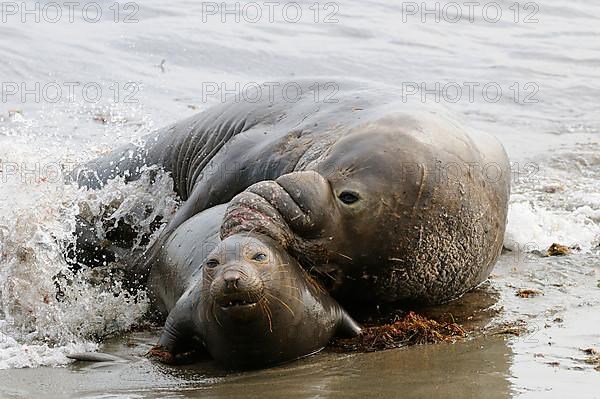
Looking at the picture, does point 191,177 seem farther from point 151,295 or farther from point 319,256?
point 319,256

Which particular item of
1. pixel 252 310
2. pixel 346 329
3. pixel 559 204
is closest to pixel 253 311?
pixel 252 310

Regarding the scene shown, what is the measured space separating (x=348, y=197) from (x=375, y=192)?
14cm

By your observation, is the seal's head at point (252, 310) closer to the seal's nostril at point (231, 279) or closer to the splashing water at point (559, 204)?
the seal's nostril at point (231, 279)

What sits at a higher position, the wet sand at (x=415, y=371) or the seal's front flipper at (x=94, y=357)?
the wet sand at (x=415, y=371)

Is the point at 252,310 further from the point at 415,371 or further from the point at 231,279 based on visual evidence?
the point at 415,371

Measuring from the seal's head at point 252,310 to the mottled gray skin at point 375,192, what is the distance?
0.23 meters

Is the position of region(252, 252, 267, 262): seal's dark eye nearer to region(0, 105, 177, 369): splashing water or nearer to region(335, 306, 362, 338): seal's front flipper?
region(335, 306, 362, 338): seal's front flipper

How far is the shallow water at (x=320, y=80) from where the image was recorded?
552cm

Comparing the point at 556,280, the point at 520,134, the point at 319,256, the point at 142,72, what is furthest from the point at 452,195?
the point at 142,72

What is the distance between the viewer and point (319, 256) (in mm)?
6102

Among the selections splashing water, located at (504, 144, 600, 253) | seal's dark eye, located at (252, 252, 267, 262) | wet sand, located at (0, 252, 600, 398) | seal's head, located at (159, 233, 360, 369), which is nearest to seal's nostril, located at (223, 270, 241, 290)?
seal's head, located at (159, 233, 360, 369)

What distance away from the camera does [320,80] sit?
8125 mm

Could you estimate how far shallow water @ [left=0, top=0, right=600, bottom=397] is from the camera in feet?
18.1

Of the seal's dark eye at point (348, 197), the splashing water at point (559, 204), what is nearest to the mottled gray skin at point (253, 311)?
the seal's dark eye at point (348, 197)
